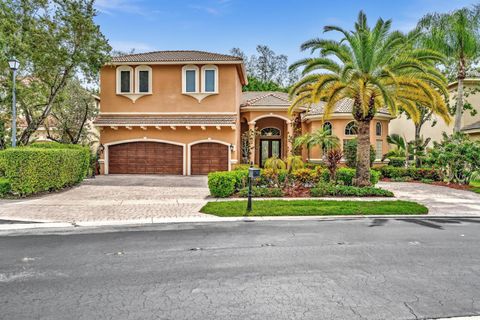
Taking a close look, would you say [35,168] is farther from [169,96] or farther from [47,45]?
[169,96]

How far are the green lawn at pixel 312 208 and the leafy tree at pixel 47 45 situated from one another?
12.9 meters

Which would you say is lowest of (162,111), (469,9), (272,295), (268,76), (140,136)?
(272,295)

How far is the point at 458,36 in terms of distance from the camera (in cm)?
2081

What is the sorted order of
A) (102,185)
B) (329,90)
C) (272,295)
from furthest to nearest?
(102,185) < (329,90) < (272,295)

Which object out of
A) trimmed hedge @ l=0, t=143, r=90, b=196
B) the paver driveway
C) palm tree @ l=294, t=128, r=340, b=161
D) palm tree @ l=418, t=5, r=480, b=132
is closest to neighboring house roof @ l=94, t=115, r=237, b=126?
palm tree @ l=294, t=128, r=340, b=161

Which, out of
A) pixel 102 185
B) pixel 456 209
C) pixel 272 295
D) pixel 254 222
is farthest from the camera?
pixel 102 185

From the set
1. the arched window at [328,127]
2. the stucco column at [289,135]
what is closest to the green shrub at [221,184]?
the stucco column at [289,135]

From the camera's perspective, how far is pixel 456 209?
12008 mm

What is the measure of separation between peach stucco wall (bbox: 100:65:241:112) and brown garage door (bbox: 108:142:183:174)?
2.46 m

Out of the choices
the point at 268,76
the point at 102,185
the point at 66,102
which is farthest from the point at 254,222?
the point at 268,76

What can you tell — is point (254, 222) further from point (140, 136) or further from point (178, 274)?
point (140, 136)

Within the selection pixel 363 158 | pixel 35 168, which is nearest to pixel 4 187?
pixel 35 168

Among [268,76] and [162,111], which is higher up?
[268,76]

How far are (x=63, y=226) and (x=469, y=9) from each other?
24.6m
